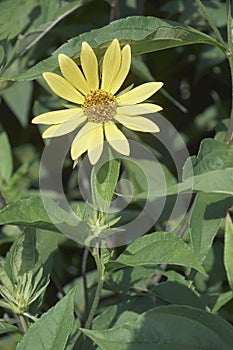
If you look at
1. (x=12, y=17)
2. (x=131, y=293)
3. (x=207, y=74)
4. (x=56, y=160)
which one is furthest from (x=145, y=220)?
(x=207, y=74)

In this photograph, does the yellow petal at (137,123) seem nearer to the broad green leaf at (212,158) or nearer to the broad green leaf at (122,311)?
the broad green leaf at (212,158)

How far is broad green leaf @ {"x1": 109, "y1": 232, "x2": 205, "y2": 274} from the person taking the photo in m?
0.85

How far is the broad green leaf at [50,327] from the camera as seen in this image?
0.85 metres

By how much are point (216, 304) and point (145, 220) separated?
7.2 inches

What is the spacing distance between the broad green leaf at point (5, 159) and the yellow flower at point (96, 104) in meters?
0.45

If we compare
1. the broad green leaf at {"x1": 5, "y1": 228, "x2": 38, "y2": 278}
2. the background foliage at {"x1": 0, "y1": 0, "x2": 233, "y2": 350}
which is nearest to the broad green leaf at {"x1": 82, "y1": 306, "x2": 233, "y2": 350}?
the background foliage at {"x1": 0, "y1": 0, "x2": 233, "y2": 350}

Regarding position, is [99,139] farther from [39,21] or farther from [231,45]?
[39,21]

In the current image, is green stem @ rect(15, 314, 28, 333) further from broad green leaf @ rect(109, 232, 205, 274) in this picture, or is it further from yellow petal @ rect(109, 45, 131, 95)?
yellow petal @ rect(109, 45, 131, 95)

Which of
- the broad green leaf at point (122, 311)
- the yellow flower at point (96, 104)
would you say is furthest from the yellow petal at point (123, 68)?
the broad green leaf at point (122, 311)

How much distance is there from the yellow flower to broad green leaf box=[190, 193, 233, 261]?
16 centimetres

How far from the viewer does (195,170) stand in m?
0.99

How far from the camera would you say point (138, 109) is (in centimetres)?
93

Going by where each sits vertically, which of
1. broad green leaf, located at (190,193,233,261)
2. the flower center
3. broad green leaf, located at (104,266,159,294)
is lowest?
broad green leaf, located at (104,266,159,294)

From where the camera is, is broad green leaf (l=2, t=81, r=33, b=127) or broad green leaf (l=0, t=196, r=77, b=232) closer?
broad green leaf (l=0, t=196, r=77, b=232)
